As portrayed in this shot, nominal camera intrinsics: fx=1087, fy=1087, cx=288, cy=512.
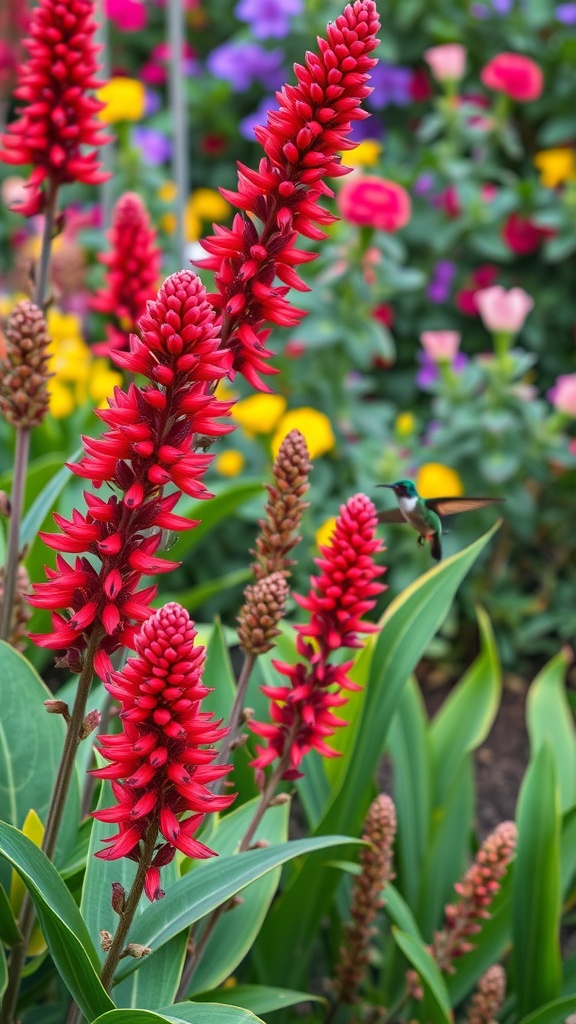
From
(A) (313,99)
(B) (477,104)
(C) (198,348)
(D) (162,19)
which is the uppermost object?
(D) (162,19)

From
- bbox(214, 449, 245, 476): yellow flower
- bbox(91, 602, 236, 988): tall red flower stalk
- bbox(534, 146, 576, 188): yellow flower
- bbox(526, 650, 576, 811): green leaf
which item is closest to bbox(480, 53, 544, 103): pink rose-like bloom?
bbox(534, 146, 576, 188): yellow flower

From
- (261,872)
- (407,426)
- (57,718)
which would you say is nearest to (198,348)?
(261,872)

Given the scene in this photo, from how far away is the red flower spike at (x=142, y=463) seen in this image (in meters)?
0.96

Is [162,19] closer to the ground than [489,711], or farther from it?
farther from it

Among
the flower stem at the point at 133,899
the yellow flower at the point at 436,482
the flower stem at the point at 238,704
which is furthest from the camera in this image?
the yellow flower at the point at 436,482

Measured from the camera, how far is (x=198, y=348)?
97cm

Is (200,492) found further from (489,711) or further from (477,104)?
(477,104)

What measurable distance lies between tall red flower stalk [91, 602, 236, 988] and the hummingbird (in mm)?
411

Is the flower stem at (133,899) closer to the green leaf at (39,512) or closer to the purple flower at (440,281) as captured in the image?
the green leaf at (39,512)

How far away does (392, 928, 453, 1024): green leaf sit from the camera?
5.16 ft

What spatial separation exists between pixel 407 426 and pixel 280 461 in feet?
6.63

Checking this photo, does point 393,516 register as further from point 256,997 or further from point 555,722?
point 555,722

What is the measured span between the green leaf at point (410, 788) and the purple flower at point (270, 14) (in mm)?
3241

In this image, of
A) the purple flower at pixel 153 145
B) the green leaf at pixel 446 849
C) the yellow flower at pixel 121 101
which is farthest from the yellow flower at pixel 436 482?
the purple flower at pixel 153 145
